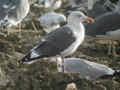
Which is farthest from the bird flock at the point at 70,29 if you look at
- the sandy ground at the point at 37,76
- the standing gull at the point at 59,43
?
the sandy ground at the point at 37,76

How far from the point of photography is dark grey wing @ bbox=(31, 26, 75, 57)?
4.60 meters

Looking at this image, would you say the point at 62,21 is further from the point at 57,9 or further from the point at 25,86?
the point at 25,86

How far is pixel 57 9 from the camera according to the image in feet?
31.9

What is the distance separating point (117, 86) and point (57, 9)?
218 inches

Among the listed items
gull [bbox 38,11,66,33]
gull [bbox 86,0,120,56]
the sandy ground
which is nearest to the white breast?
the sandy ground

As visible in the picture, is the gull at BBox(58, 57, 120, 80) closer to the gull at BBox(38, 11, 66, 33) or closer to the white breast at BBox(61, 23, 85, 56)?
the white breast at BBox(61, 23, 85, 56)

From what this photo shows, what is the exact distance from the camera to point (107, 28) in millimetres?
6289

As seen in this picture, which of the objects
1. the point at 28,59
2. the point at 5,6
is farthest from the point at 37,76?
the point at 5,6

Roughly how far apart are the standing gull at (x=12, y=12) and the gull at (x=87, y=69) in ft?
6.83

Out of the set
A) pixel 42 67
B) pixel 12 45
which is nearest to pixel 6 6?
pixel 12 45

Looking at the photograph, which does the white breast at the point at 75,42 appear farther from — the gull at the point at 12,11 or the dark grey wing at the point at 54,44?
the gull at the point at 12,11

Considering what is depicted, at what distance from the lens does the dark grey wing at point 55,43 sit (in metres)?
4.60

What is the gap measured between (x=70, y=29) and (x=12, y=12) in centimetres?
231

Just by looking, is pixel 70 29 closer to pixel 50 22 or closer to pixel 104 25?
pixel 104 25
